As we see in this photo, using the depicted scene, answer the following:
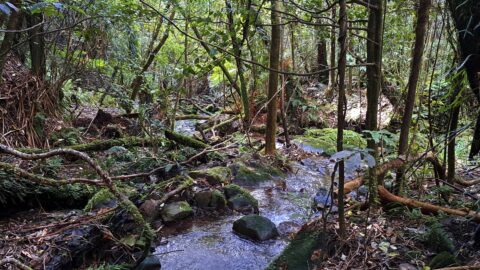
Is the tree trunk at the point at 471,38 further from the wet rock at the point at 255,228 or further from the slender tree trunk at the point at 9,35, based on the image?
the slender tree trunk at the point at 9,35

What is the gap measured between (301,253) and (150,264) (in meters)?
1.38

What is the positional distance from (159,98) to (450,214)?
20.8 ft

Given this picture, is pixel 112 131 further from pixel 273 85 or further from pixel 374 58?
pixel 374 58

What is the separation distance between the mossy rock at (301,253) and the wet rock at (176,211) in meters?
1.83

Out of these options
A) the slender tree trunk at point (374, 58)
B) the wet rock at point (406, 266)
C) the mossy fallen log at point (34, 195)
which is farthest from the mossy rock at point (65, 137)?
the wet rock at point (406, 266)

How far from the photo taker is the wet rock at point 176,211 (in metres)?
4.52

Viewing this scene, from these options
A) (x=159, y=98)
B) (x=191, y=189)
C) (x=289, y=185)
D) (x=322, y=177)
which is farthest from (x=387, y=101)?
(x=191, y=189)

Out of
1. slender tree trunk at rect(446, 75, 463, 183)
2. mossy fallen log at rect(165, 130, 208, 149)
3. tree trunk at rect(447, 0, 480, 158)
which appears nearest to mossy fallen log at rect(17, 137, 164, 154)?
mossy fallen log at rect(165, 130, 208, 149)

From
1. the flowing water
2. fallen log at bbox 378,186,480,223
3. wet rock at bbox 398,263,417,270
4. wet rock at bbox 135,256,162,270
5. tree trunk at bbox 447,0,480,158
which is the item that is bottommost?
the flowing water

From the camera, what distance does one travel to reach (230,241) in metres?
4.13

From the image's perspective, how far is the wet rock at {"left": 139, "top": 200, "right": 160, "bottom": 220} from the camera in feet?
13.9

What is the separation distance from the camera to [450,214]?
3.04 meters

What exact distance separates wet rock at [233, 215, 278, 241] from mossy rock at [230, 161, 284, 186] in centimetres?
172

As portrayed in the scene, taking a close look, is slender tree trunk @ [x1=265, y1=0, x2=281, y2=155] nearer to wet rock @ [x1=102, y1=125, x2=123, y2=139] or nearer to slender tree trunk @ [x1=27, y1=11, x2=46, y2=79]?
wet rock @ [x1=102, y1=125, x2=123, y2=139]
